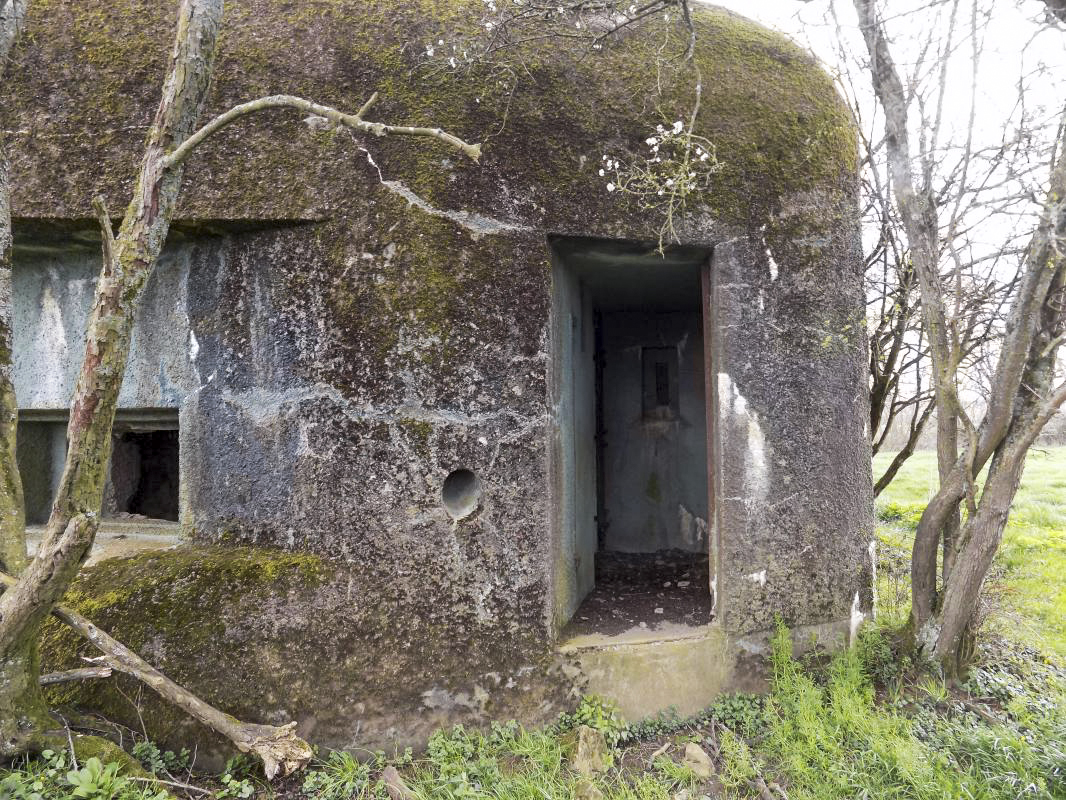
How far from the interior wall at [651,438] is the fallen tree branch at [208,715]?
3.29 m

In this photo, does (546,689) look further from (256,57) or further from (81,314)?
(256,57)

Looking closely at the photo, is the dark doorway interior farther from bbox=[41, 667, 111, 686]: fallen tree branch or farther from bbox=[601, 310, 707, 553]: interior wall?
bbox=[601, 310, 707, 553]: interior wall

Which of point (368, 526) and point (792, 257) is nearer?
point (368, 526)

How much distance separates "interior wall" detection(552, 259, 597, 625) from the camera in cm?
294

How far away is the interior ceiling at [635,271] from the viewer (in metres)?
2.97

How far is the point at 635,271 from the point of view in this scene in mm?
3537

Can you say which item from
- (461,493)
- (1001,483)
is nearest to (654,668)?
(461,493)

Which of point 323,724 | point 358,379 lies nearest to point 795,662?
point 323,724

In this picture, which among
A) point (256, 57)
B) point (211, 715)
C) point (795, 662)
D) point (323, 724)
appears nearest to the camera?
point (211, 715)

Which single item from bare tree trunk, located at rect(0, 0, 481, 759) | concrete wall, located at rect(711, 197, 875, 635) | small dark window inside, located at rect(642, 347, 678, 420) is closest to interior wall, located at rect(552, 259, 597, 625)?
concrete wall, located at rect(711, 197, 875, 635)

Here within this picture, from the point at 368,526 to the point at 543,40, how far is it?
7.18 ft

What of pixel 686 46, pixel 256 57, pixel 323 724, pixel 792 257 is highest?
Result: pixel 686 46

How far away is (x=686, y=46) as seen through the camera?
3.00 m

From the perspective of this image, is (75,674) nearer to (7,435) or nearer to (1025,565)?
(7,435)
